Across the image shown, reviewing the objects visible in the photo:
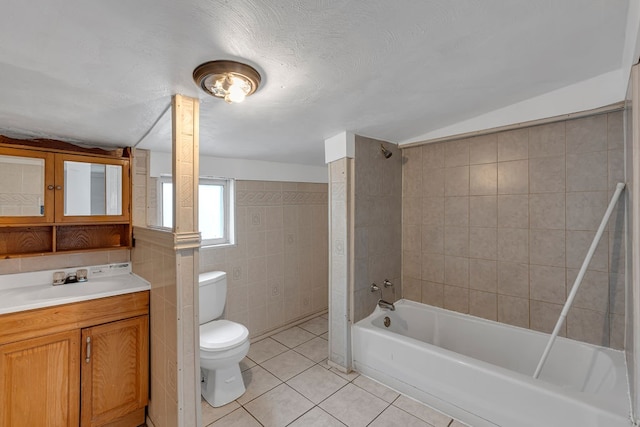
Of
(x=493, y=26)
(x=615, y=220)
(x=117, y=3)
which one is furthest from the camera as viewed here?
(x=615, y=220)

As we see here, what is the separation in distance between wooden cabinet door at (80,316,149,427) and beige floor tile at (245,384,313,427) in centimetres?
70

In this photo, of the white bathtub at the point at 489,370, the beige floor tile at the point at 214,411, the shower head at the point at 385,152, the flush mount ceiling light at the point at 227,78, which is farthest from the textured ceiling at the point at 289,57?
the beige floor tile at the point at 214,411

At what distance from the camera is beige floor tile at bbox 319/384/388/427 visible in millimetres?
1779

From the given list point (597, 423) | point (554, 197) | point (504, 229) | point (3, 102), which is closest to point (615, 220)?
point (554, 197)

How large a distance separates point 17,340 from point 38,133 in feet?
3.89

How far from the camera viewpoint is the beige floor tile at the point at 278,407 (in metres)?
1.79

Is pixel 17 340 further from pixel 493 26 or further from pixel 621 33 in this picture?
pixel 621 33

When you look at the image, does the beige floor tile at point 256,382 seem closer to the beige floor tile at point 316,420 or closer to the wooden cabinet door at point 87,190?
the beige floor tile at point 316,420

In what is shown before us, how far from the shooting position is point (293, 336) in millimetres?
2943

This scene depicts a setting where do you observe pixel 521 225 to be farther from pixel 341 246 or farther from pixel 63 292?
pixel 63 292

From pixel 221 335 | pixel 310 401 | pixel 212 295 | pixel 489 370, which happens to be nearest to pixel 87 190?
pixel 212 295

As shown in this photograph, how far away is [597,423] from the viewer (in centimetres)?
133

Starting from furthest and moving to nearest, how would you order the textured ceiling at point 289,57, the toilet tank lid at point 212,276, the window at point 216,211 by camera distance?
1. the window at point 216,211
2. the toilet tank lid at point 212,276
3. the textured ceiling at point 289,57

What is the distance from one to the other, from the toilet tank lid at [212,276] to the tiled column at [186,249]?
0.98 m
